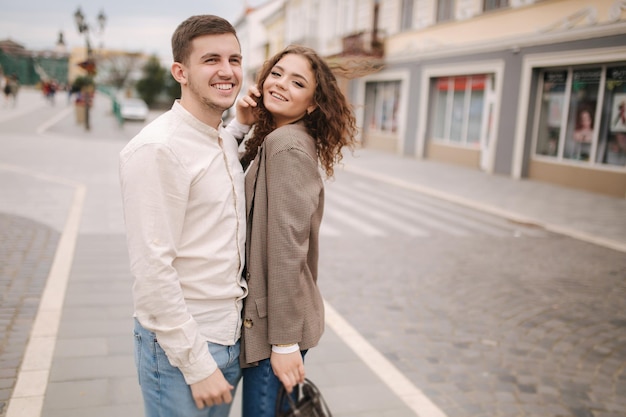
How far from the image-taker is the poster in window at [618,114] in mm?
13195

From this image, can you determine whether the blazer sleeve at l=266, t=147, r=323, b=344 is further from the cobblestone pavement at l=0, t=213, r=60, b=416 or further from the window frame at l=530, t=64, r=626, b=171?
the window frame at l=530, t=64, r=626, b=171

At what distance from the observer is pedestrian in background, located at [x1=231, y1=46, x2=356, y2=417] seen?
178 cm

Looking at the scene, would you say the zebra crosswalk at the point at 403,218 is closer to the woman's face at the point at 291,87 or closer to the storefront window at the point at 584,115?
the storefront window at the point at 584,115

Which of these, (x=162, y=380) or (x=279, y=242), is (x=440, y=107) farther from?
(x=162, y=380)

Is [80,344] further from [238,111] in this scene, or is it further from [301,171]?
[301,171]

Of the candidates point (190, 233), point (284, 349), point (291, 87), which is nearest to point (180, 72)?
point (291, 87)

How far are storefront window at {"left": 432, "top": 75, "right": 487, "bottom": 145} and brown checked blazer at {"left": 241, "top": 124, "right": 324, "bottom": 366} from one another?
17607 millimetres

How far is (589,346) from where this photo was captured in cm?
462

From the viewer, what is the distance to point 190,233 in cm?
173

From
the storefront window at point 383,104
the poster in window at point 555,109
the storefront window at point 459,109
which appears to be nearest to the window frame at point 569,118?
the poster in window at point 555,109

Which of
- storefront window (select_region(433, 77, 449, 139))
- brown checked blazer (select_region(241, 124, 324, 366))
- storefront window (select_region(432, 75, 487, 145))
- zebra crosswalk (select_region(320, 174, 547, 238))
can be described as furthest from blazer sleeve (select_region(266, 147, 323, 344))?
storefront window (select_region(433, 77, 449, 139))

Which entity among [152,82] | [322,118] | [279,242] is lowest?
[279,242]

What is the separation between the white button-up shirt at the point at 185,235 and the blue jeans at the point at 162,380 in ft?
0.23

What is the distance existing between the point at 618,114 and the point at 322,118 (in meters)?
13.7
